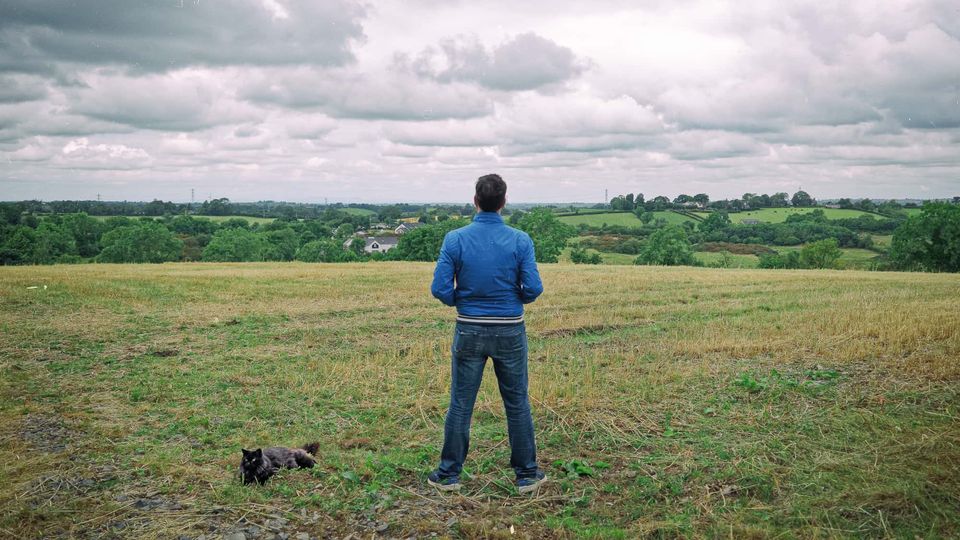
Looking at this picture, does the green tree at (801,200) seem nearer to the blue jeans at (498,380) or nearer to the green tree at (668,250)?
the green tree at (668,250)

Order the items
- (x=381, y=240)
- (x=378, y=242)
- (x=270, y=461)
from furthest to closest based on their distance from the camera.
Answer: (x=381, y=240) < (x=378, y=242) < (x=270, y=461)

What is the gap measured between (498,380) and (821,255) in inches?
2994

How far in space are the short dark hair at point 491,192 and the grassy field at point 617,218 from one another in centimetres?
10318

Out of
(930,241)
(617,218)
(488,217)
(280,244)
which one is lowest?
(280,244)

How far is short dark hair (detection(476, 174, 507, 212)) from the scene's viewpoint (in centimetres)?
A: 575

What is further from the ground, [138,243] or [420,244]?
[138,243]

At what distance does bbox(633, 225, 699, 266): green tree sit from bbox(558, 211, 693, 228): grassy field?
32.2 metres

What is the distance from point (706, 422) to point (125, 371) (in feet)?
33.2

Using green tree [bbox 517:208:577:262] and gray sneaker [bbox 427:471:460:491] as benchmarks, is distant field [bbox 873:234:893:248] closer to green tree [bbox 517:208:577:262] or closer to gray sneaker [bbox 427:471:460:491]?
green tree [bbox 517:208:577:262]

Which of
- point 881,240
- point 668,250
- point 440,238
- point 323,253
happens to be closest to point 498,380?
point 668,250

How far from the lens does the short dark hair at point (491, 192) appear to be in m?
5.75

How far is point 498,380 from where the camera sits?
5.79 meters

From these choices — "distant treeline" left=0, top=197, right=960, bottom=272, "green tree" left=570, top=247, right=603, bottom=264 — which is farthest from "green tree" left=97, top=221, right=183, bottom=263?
"green tree" left=570, top=247, right=603, bottom=264

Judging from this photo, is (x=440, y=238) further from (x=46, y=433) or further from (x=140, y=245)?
(x=46, y=433)
